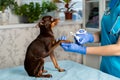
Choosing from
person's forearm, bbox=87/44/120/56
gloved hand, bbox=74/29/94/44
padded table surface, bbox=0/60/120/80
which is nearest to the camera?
person's forearm, bbox=87/44/120/56

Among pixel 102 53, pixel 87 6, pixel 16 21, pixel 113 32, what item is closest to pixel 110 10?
pixel 113 32

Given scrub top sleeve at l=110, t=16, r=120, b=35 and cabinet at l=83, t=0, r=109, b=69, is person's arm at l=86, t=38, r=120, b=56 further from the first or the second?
cabinet at l=83, t=0, r=109, b=69

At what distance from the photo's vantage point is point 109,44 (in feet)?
4.67

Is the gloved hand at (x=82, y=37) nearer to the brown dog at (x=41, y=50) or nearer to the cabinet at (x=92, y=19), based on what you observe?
the brown dog at (x=41, y=50)

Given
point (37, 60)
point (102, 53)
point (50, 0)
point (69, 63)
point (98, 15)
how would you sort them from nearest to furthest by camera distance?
point (102, 53) → point (37, 60) → point (69, 63) → point (98, 15) → point (50, 0)

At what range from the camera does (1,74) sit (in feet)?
5.04

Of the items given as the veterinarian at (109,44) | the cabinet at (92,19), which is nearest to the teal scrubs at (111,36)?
the veterinarian at (109,44)

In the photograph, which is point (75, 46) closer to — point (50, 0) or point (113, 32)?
point (113, 32)

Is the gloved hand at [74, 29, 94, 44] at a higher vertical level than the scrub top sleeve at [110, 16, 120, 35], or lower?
lower

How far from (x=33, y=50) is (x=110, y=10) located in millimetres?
593

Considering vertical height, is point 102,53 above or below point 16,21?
below

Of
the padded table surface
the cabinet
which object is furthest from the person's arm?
the cabinet

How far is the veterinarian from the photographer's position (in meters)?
1.29

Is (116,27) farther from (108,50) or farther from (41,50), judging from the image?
(41,50)
